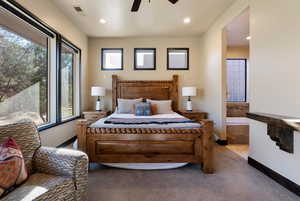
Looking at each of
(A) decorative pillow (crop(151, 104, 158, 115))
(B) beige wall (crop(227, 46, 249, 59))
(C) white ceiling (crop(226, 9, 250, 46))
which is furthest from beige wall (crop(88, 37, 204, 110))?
(B) beige wall (crop(227, 46, 249, 59))

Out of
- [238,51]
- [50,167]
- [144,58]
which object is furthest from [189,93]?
[50,167]

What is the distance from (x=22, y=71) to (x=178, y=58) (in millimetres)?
3925

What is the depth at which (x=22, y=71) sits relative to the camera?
272cm

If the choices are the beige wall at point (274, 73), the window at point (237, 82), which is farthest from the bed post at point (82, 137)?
the window at point (237, 82)

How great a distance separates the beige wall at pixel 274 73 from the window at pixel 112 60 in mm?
3546

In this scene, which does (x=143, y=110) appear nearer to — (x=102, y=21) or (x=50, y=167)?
(x=102, y=21)

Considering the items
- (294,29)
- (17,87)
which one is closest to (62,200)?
(17,87)

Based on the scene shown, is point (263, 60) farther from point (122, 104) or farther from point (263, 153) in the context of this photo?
point (122, 104)

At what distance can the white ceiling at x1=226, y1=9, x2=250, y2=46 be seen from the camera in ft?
12.5

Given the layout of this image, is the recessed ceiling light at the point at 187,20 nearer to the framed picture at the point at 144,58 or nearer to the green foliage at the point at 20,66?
the framed picture at the point at 144,58

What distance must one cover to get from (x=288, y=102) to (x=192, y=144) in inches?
51.3

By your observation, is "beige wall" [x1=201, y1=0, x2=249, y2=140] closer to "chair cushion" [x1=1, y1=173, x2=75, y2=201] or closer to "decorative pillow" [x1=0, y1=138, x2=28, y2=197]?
"chair cushion" [x1=1, y1=173, x2=75, y2=201]

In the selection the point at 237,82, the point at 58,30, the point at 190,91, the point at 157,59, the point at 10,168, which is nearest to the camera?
the point at 10,168

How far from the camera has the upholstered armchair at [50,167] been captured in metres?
1.36
